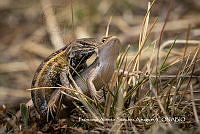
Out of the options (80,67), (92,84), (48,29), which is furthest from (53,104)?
(48,29)

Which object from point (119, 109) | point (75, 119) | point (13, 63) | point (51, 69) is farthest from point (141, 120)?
point (13, 63)

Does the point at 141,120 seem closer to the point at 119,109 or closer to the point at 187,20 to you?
the point at 119,109

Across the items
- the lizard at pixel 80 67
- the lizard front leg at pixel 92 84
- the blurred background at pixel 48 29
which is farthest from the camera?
the blurred background at pixel 48 29

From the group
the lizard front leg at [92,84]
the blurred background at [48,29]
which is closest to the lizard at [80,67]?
the lizard front leg at [92,84]

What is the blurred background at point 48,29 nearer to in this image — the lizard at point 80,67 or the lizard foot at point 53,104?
the lizard at point 80,67

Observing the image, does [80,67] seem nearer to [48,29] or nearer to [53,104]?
[53,104]

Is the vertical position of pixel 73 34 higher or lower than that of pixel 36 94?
higher

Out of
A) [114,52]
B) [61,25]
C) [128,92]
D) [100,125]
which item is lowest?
[100,125]
